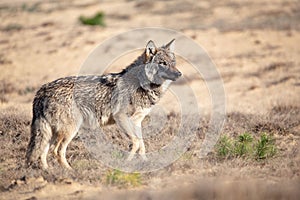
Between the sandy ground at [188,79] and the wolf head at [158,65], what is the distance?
155 cm

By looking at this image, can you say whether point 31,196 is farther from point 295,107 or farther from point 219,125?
point 295,107

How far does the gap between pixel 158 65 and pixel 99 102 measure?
1.21 m

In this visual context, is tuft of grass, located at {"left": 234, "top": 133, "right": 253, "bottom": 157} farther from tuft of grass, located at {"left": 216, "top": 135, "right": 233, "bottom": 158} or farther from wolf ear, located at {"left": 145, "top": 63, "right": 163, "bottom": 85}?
wolf ear, located at {"left": 145, "top": 63, "right": 163, "bottom": 85}

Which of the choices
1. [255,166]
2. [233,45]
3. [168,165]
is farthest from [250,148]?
[233,45]

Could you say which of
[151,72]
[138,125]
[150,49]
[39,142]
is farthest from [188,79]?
[39,142]

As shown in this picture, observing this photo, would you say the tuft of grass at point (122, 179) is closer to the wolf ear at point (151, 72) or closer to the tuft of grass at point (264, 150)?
the wolf ear at point (151, 72)

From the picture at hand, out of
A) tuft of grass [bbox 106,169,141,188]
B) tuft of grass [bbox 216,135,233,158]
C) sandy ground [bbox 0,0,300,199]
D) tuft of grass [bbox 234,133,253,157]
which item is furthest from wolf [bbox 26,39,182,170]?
tuft of grass [bbox 234,133,253,157]

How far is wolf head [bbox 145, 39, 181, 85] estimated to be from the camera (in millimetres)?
9859

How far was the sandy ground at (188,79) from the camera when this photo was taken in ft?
26.2

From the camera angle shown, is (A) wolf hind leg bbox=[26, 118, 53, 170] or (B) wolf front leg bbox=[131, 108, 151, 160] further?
(B) wolf front leg bbox=[131, 108, 151, 160]

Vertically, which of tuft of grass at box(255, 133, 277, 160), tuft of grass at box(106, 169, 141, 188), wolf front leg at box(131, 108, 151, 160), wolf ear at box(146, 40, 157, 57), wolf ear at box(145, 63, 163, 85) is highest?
wolf ear at box(146, 40, 157, 57)

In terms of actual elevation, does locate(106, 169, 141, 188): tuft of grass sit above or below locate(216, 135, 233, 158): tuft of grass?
above

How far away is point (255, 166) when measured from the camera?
905 cm

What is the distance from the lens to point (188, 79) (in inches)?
785
